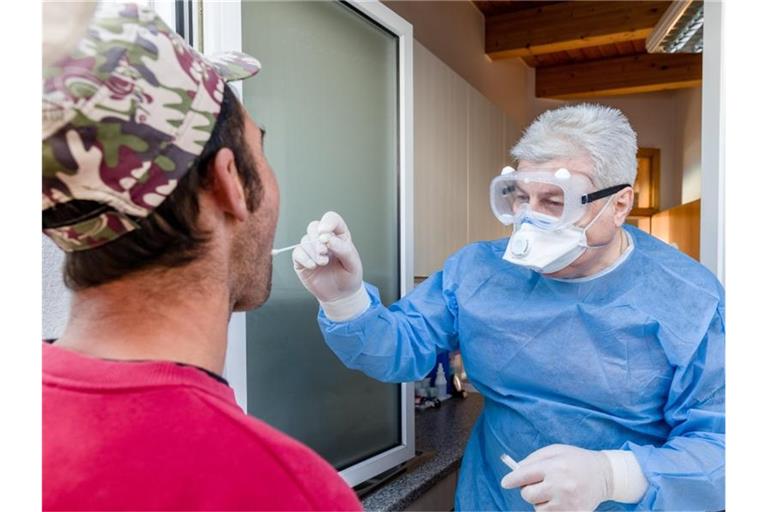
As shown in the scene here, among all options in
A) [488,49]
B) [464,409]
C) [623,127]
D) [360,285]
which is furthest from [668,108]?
[360,285]

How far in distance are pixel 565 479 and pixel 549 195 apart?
0.56 metres

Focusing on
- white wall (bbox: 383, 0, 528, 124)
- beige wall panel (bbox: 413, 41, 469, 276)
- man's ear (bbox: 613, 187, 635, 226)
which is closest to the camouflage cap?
man's ear (bbox: 613, 187, 635, 226)

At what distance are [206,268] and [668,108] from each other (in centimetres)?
574

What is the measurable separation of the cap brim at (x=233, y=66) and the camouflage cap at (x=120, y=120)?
0.10 m

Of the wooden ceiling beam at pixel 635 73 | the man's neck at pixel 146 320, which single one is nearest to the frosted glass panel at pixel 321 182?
the man's neck at pixel 146 320

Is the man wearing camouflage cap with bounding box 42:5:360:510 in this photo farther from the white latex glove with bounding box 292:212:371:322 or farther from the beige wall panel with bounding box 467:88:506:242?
the beige wall panel with bounding box 467:88:506:242

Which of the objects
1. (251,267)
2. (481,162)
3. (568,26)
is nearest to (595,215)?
(251,267)

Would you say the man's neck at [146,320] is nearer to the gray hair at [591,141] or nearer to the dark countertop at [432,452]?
the gray hair at [591,141]

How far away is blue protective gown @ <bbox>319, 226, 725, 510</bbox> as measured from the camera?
3.51ft

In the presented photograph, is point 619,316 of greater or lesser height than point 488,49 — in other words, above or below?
below

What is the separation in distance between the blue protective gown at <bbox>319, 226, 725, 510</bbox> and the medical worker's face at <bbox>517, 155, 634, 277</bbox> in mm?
47

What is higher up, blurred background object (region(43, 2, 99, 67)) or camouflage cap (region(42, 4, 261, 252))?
blurred background object (region(43, 2, 99, 67))

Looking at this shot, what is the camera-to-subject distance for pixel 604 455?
40.6 inches
